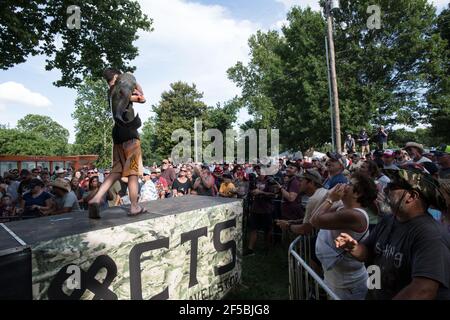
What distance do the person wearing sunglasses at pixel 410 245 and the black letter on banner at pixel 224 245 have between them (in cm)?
260

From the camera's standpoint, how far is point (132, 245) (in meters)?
3.41

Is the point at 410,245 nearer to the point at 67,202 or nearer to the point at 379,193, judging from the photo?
the point at 379,193

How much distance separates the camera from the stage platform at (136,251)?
2.71m

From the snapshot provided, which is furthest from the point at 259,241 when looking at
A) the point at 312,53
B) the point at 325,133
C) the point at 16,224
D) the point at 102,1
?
the point at 312,53

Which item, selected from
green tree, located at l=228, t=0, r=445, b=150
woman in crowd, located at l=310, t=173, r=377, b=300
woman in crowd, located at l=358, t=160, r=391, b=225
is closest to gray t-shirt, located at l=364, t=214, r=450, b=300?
woman in crowd, located at l=310, t=173, r=377, b=300

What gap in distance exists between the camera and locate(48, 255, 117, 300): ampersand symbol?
2.71 m

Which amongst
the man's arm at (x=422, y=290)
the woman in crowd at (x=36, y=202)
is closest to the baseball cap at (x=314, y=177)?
the man's arm at (x=422, y=290)

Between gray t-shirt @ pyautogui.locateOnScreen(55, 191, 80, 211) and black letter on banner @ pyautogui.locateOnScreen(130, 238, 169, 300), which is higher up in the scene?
gray t-shirt @ pyautogui.locateOnScreen(55, 191, 80, 211)

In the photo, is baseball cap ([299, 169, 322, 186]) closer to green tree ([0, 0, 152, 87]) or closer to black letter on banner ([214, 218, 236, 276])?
black letter on banner ([214, 218, 236, 276])

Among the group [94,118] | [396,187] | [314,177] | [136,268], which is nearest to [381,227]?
[396,187]

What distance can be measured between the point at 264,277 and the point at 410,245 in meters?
4.03

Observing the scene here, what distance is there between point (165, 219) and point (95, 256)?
95 cm

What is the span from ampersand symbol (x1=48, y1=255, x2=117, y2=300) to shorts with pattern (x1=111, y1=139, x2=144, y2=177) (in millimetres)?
1092
